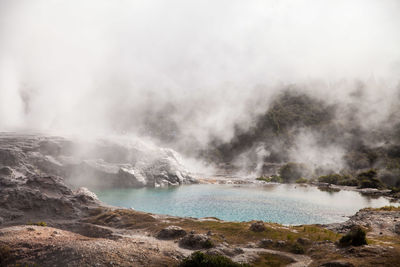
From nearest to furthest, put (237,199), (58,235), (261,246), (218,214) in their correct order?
(261,246), (58,235), (218,214), (237,199)

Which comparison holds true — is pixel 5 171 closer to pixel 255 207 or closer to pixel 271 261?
pixel 255 207

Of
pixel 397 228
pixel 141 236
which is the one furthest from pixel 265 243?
pixel 397 228

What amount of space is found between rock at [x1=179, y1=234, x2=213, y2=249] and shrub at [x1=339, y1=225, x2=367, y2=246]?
607 inches

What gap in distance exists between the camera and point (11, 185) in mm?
53500

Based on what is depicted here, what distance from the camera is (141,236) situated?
38125 millimetres

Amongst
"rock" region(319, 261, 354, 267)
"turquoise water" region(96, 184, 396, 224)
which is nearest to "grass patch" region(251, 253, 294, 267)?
"rock" region(319, 261, 354, 267)

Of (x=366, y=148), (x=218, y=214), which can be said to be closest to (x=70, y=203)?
(x=218, y=214)

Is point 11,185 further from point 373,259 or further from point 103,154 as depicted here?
point 103,154

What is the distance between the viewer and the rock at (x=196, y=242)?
31.2 meters

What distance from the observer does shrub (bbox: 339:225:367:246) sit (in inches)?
1095

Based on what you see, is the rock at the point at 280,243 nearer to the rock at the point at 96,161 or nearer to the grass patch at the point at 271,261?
the grass patch at the point at 271,261

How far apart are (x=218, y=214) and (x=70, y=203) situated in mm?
33563

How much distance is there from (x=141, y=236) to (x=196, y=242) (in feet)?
34.8

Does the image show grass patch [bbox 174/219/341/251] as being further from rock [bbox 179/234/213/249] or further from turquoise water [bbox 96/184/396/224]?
turquoise water [bbox 96/184/396/224]
